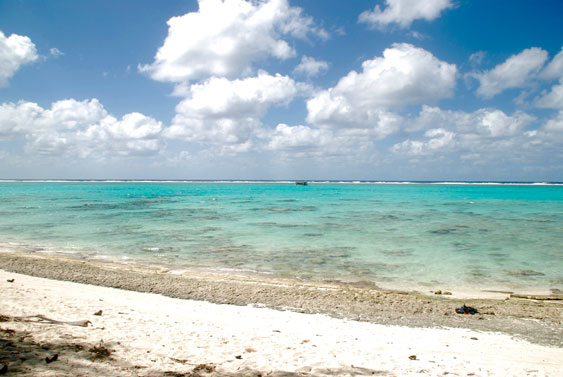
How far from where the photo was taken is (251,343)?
6082 millimetres

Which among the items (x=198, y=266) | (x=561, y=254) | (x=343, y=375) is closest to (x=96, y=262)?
(x=198, y=266)

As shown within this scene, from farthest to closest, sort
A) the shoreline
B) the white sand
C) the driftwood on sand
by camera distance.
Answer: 1. the shoreline
2. the driftwood on sand
3. the white sand

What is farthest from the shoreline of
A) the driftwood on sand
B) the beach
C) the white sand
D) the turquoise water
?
the driftwood on sand

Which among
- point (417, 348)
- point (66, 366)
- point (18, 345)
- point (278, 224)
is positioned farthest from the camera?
point (278, 224)

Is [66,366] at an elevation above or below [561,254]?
above

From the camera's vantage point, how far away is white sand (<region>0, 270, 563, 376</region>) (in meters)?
5.04

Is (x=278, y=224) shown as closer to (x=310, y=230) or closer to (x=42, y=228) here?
(x=310, y=230)

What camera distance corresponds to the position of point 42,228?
23.9 metres

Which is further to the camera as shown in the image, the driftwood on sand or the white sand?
the driftwood on sand

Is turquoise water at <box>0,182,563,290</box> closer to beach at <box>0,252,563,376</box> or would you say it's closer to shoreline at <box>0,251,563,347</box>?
shoreline at <box>0,251,563,347</box>

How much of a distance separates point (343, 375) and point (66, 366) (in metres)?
3.98

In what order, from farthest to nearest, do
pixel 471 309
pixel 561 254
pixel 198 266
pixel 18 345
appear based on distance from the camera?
pixel 561 254, pixel 198 266, pixel 471 309, pixel 18 345

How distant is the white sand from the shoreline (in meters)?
0.67

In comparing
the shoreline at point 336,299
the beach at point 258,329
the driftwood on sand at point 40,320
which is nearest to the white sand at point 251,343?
the beach at point 258,329
